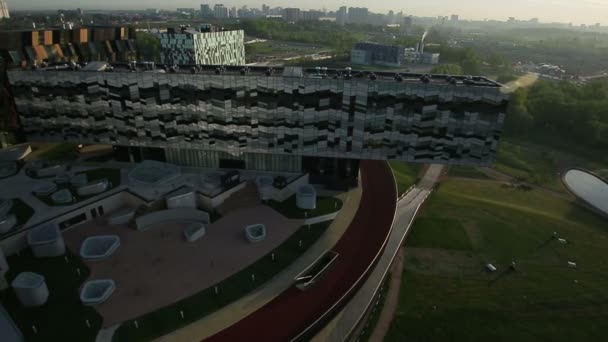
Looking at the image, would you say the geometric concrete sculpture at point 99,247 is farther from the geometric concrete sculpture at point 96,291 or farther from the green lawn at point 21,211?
the green lawn at point 21,211

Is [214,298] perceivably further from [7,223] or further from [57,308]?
[7,223]

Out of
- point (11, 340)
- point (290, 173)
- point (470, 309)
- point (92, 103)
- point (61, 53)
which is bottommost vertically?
point (470, 309)

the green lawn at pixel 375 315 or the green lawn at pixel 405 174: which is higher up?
the green lawn at pixel 405 174

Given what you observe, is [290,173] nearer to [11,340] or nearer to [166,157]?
[166,157]

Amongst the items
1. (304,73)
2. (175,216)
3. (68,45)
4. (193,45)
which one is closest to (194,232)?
(175,216)

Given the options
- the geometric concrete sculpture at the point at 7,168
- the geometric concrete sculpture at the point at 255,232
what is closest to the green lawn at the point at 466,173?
the geometric concrete sculpture at the point at 255,232

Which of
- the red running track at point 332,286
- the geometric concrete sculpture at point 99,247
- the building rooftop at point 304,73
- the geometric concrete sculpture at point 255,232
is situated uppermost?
the building rooftop at point 304,73

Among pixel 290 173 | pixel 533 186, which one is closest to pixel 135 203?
pixel 290 173
